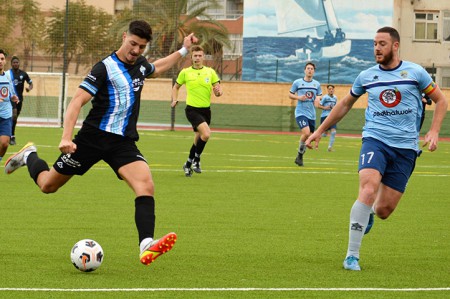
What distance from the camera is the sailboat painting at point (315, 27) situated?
227 ft

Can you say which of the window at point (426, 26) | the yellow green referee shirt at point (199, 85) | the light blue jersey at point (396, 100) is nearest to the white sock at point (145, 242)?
the light blue jersey at point (396, 100)

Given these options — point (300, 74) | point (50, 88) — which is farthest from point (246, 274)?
point (300, 74)

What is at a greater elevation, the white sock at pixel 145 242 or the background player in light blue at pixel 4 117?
the background player in light blue at pixel 4 117

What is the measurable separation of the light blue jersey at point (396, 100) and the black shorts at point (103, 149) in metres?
2.16

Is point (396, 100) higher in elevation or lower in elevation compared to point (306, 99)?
lower

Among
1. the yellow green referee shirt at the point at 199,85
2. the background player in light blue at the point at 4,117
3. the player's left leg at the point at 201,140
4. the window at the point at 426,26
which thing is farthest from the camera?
the window at the point at 426,26

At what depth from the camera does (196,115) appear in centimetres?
1939

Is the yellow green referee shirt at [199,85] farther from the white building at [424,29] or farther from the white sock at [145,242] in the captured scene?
the white building at [424,29]

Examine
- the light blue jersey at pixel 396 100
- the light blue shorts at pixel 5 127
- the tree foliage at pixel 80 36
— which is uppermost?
the tree foliage at pixel 80 36

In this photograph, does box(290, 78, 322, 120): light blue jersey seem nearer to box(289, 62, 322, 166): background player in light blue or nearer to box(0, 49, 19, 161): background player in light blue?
box(289, 62, 322, 166): background player in light blue

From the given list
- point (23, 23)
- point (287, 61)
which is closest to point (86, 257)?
point (23, 23)

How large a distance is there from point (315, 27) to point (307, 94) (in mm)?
46798

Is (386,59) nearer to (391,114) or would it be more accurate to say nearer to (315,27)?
(391,114)

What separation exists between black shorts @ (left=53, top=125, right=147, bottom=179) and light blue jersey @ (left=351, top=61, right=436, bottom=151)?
2158mm
